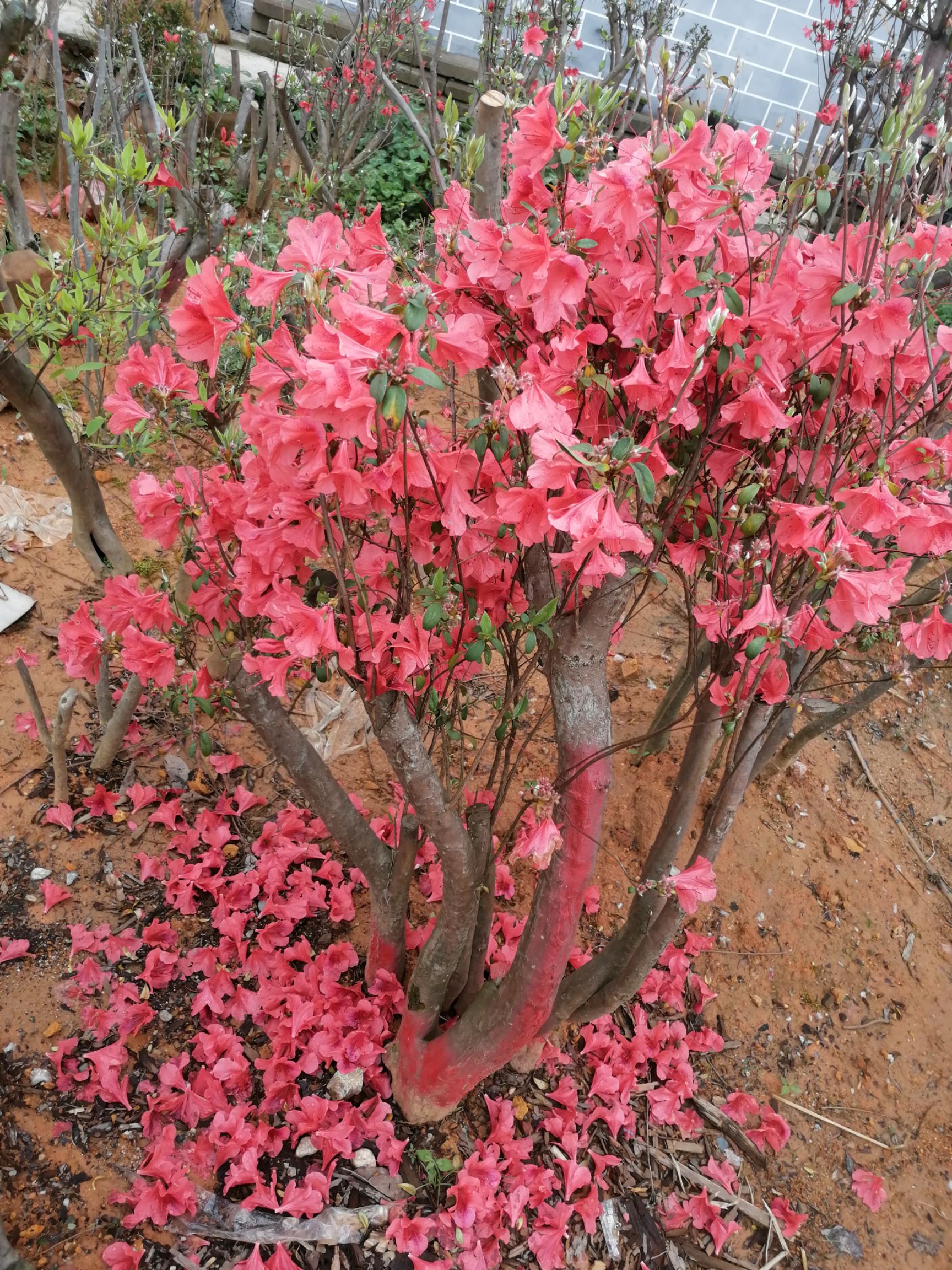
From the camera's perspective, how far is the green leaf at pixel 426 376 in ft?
3.05

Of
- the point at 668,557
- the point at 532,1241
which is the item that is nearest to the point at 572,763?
the point at 668,557

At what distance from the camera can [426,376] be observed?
93cm

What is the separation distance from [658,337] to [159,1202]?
6.79ft

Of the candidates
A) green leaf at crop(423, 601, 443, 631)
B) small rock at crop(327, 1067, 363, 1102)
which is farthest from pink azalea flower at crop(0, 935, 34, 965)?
green leaf at crop(423, 601, 443, 631)

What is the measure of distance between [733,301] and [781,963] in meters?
2.51

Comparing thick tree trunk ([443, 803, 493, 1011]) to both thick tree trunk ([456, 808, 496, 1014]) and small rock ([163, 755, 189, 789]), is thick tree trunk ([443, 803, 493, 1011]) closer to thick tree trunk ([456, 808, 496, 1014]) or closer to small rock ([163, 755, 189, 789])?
thick tree trunk ([456, 808, 496, 1014])

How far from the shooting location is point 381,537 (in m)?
2.24

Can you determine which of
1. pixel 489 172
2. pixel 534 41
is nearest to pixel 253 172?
pixel 534 41

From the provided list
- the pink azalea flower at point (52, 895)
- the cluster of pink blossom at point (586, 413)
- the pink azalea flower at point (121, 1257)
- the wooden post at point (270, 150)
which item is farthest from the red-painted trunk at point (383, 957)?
the wooden post at point (270, 150)

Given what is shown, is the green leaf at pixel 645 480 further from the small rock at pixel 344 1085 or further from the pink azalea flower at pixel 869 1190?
the pink azalea flower at pixel 869 1190

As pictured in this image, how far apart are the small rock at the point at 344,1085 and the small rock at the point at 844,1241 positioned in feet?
4.58

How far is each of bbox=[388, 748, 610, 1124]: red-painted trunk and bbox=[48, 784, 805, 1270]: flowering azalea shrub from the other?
0.41 ft

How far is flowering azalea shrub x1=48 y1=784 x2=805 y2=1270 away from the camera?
1.97 metres

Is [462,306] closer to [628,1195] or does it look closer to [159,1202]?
[159,1202]
